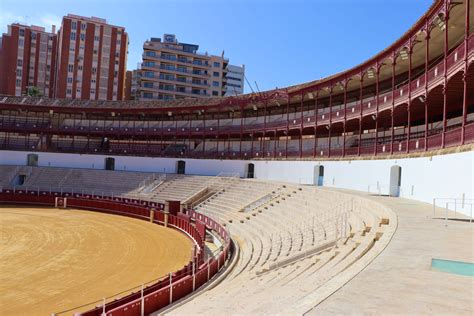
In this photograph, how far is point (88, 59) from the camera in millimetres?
96188

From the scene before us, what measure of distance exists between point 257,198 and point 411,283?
2503cm

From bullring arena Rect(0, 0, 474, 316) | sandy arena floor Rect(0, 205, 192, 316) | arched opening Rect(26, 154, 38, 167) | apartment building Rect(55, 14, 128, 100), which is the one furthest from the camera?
apartment building Rect(55, 14, 128, 100)

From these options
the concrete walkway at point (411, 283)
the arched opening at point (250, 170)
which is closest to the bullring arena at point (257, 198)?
the concrete walkway at point (411, 283)

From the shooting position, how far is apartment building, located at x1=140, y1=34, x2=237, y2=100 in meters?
102

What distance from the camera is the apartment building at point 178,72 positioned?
101750mm

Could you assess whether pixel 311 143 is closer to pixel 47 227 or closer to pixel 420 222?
pixel 47 227

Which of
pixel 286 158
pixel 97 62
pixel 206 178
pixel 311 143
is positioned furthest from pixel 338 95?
pixel 97 62

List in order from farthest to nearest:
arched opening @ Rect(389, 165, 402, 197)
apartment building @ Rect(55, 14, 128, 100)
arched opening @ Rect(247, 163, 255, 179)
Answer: apartment building @ Rect(55, 14, 128, 100) < arched opening @ Rect(247, 163, 255, 179) < arched opening @ Rect(389, 165, 402, 197)

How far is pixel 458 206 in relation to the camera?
62.6 ft

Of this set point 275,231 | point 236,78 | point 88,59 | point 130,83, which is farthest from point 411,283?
point 236,78

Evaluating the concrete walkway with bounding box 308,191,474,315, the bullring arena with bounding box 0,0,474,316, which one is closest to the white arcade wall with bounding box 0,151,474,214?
the bullring arena with bounding box 0,0,474,316

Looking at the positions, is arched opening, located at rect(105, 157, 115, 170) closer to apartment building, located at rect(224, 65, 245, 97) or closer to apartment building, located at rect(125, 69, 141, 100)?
apartment building, located at rect(125, 69, 141, 100)

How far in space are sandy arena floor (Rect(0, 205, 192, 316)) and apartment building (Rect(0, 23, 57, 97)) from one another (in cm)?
7886

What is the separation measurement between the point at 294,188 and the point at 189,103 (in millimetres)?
29871
